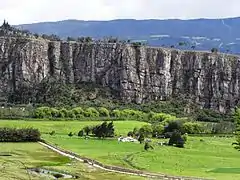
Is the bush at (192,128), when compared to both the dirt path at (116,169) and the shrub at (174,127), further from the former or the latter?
the dirt path at (116,169)

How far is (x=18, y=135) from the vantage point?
11575cm

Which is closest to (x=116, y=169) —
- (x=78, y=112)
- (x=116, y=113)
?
(x=78, y=112)

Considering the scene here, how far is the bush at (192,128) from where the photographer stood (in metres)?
141

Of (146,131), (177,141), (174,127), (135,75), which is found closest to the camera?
(177,141)

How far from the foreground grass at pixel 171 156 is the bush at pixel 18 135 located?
3074 millimetres

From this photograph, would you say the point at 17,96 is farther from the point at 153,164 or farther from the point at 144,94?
the point at 153,164

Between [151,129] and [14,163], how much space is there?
55.9 m

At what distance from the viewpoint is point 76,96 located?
187 metres

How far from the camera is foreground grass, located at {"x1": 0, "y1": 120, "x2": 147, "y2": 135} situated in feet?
440

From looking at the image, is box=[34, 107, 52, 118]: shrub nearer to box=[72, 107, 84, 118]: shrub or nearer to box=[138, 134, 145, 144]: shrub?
box=[72, 107, 84, 118]: shrub

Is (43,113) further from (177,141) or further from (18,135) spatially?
(177,141)

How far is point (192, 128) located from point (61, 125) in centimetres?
2873

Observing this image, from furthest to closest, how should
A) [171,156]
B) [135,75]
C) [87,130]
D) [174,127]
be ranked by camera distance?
[135,75] < [174,127] < [87,130] < [171,156]

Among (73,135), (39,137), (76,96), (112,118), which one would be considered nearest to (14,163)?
(39,137)
